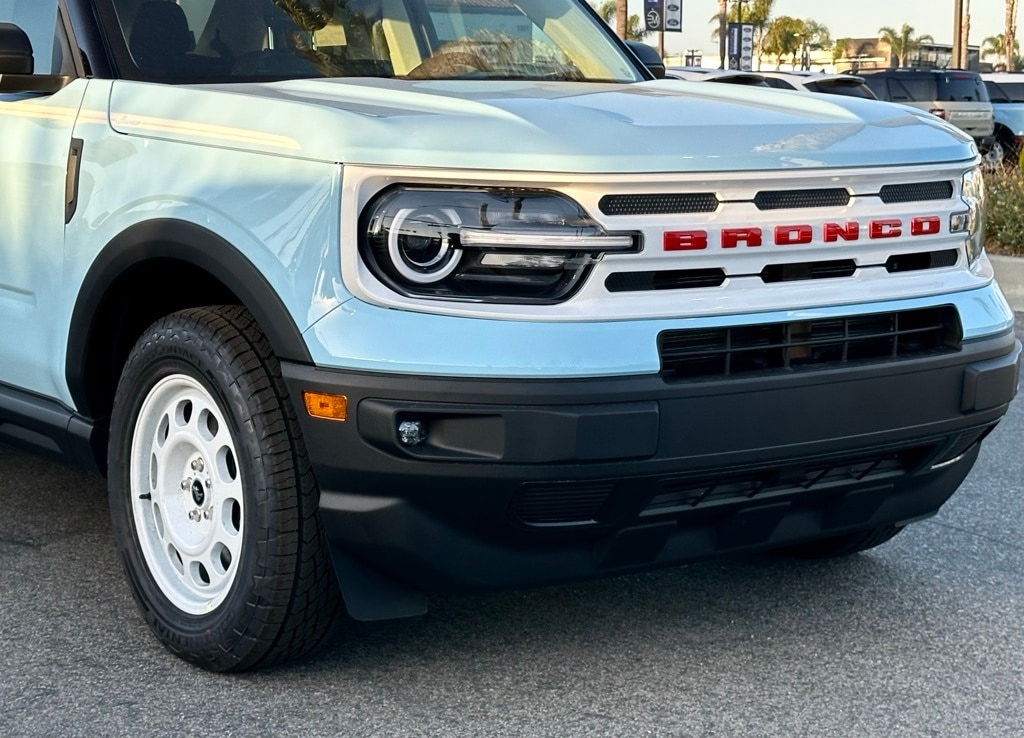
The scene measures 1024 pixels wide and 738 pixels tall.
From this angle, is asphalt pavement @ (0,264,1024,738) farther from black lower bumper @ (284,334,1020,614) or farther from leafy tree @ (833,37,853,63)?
leafy tree @ (833,37,853,63)

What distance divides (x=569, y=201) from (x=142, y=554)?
1.41 m

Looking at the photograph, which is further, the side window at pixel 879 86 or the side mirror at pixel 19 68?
the side window at pixel 879 86

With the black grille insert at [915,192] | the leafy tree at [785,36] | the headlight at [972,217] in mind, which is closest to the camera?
the black grille insert at [915,192]

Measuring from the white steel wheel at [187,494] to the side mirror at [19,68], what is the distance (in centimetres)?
91

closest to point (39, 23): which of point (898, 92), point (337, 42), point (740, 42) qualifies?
point (337, 42)

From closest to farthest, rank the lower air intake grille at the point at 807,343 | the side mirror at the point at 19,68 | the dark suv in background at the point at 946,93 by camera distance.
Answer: the lower air intake grille at the point at 807,343 → the side mirror at the point at 19,68 → the dark suv in background at the point at 946,93

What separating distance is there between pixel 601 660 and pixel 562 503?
2.15 feet

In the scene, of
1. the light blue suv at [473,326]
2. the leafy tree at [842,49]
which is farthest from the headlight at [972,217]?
the leafy tree at [842,49]

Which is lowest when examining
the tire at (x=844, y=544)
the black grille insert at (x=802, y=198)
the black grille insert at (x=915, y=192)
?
the tire at (x=844, y=544)

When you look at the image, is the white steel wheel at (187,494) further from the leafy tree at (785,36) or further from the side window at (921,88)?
the leafy tree at (785,36)

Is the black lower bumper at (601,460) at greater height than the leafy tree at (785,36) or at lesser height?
greater

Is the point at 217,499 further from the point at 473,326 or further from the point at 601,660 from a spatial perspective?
the point at 601,660

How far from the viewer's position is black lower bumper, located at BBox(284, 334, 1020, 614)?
2609 mm

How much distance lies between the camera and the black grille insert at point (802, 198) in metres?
2.82
